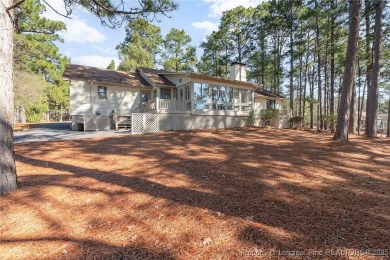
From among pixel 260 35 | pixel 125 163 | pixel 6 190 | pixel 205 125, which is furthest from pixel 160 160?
pixel 260 35

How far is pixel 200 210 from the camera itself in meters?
2.65

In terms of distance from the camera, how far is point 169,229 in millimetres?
2268

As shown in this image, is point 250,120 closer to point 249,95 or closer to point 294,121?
point 249,95

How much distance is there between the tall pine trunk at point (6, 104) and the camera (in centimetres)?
326

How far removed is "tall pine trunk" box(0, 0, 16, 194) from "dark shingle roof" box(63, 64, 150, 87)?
12.3 meters

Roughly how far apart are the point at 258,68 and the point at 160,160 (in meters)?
25.7

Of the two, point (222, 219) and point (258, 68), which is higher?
point (258, 68)

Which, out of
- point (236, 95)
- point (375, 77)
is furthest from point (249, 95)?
point (375, 77)

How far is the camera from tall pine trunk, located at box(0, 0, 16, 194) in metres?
3.26

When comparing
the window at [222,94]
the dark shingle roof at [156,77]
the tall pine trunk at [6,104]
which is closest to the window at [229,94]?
the window at [222,94]

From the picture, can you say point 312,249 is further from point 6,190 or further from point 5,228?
point 6,190

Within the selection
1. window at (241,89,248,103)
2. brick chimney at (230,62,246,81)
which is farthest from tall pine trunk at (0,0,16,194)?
brick chimney at (230,62,246,81)

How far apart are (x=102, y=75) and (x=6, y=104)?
14.0 meters

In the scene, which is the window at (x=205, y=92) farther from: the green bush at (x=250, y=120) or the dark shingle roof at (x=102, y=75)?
the dark shingle roof at (x=102, y=75)
